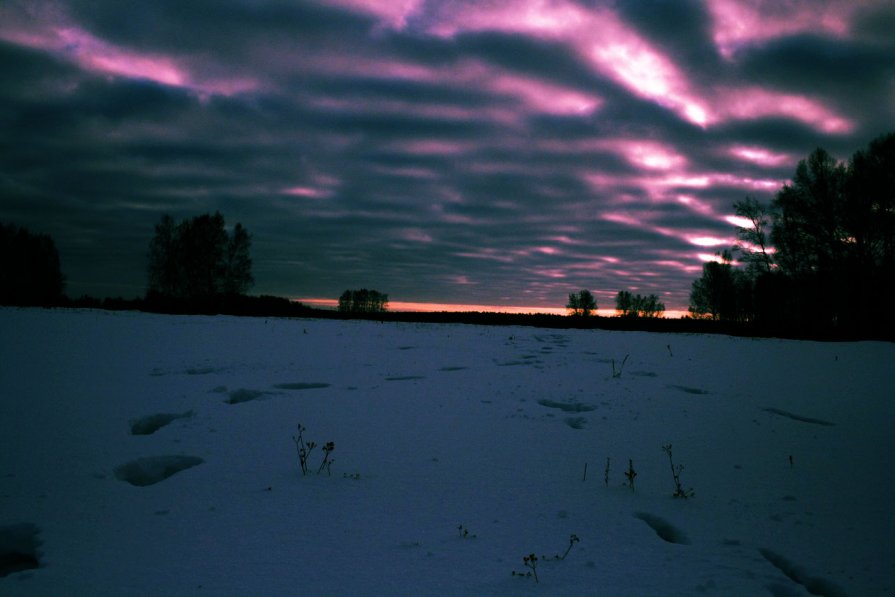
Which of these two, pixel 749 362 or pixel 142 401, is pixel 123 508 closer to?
pixel 142 401

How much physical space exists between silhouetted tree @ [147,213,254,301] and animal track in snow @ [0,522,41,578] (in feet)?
142

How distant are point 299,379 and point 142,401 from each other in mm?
1942

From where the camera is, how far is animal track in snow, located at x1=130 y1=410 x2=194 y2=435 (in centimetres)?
448

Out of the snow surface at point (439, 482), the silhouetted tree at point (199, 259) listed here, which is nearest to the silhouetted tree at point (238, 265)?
the silhouetted tree at point (199, 259)

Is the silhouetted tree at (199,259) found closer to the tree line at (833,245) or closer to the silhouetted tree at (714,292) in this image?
the tree line at (833,245)

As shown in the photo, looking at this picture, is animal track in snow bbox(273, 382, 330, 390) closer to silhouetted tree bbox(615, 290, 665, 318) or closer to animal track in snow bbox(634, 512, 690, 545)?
animal track in snow bbox(634, 512, 690, 545)

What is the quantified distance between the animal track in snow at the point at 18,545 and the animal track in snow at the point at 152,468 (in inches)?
32.7

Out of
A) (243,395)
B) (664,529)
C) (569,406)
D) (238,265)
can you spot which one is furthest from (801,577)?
(238,265)

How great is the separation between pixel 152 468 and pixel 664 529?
376 centimetres

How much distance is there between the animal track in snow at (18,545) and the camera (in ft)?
8.12

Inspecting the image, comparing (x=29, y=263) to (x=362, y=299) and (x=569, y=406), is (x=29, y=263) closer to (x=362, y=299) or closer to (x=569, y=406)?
(x=362, y=299)

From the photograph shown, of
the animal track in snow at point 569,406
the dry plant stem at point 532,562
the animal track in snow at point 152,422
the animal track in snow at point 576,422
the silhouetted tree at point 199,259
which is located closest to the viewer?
the dry plant stem at point 532,562

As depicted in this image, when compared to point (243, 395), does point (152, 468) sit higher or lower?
lower

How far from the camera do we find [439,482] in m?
3.35
